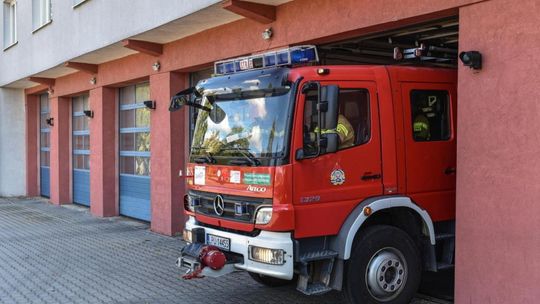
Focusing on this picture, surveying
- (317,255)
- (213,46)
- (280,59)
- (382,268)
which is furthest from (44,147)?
(382,268)

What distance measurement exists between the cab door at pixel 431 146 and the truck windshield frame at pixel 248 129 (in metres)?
1.41

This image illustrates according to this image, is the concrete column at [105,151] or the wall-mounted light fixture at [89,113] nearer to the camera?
the concrete column at [105,151]

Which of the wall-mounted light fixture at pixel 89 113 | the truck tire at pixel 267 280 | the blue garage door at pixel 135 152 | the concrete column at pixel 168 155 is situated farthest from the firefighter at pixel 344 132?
the wall-mounted light fixture at pixel 89 113

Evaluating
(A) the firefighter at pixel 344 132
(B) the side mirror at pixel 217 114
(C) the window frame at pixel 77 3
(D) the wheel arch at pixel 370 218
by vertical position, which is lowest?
(D) the wheel arch at pixel 370 218

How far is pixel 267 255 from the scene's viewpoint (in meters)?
5.05

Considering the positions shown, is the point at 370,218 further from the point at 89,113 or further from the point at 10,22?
the point at 10,22

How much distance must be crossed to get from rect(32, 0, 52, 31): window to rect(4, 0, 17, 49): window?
8.17 feet

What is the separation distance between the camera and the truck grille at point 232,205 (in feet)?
17.2

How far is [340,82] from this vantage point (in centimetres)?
534

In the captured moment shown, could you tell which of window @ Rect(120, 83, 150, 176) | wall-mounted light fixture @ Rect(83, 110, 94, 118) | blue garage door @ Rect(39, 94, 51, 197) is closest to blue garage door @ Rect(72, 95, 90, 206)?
wall-mounted light fixture @ Rect(83, 110, 94, 118)

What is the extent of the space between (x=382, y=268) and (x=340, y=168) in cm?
108

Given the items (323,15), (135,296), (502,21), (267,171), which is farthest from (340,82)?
(135,296)

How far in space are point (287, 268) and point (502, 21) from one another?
2.90 meters

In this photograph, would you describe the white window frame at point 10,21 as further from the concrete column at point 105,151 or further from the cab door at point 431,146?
the cab door at point 431,146
